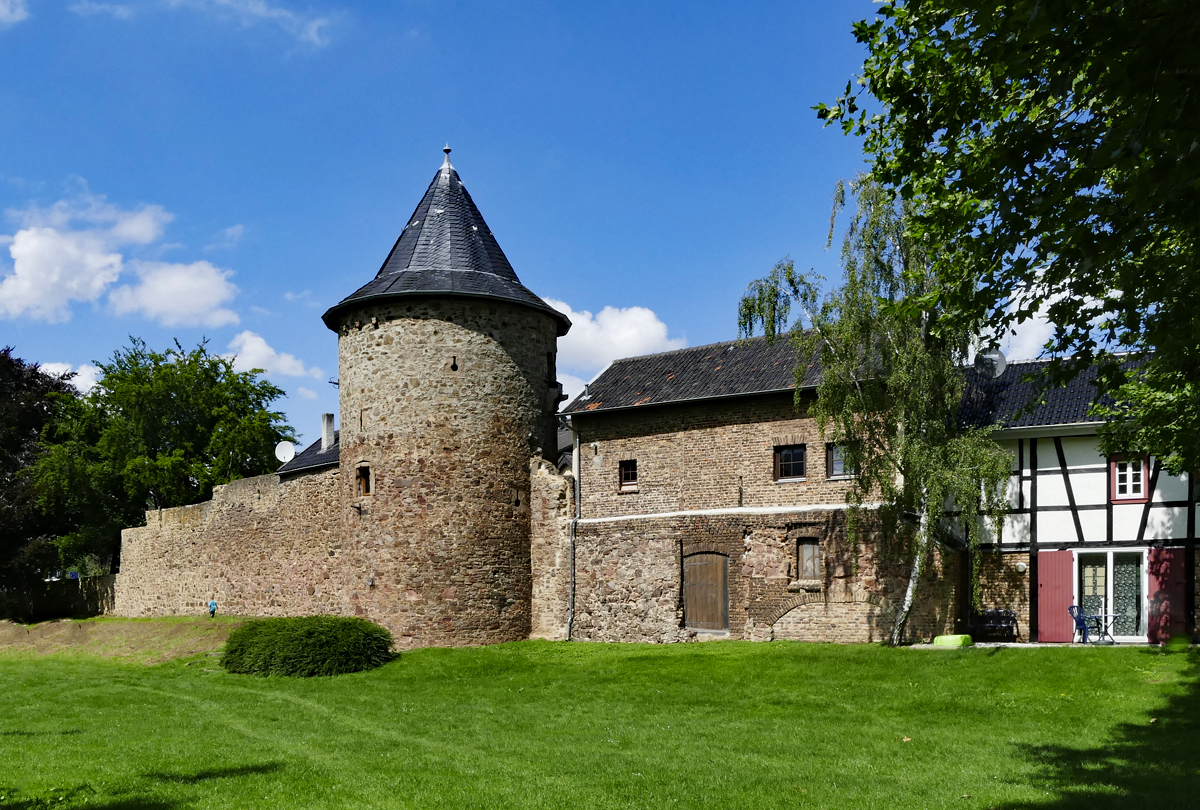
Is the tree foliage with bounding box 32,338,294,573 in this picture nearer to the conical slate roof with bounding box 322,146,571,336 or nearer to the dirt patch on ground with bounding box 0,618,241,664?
the dirt patch on ground with bounding box 0,618,241,664

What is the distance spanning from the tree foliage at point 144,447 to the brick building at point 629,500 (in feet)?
48.2

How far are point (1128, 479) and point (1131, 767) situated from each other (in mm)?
11288

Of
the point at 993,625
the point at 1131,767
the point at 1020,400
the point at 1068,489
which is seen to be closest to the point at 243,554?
the point at 993,625

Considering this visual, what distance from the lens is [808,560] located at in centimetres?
2125

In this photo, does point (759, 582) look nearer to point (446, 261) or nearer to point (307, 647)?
point (307, 647)

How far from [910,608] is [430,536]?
1054 cm

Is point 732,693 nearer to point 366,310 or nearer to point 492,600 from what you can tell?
point 492,600

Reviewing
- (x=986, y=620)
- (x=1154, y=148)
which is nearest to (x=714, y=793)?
(x=1154, y=148)

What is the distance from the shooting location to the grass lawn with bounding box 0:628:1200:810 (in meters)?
9.93

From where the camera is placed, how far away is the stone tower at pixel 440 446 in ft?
78.3

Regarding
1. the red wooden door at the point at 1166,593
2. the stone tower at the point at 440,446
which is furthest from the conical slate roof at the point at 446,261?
the red wooden door at the point at 1166,593

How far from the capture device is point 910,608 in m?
19.8

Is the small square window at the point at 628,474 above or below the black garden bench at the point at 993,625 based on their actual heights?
above

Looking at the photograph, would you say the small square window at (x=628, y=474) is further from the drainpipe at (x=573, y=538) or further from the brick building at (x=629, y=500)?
the drainpipe at (x=573, y=538)
